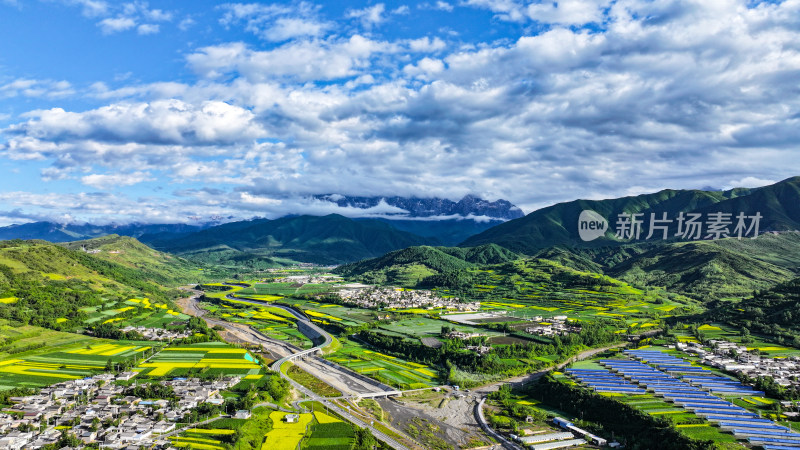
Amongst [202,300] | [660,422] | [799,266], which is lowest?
[202,300]

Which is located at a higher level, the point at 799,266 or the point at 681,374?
the point at 799,266

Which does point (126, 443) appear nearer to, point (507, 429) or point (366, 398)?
point (366, 398)

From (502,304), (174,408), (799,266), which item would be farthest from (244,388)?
(799,266)

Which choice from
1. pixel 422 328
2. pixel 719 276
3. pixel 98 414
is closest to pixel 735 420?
pixel 422 328

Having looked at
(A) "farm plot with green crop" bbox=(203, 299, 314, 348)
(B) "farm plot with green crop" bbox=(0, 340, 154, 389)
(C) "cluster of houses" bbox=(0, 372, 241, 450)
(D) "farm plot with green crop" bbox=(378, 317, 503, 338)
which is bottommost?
(A) "farm plot with green crop" bbox=(203, 299, 314, 348)

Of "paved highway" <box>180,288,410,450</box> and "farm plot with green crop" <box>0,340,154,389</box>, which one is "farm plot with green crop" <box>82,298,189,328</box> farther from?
"farm plot with green crop" <box>0,340,154,389</box>

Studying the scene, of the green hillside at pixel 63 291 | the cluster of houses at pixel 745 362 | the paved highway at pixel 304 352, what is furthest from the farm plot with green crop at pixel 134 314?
the cluster of houses at pixel 745 362

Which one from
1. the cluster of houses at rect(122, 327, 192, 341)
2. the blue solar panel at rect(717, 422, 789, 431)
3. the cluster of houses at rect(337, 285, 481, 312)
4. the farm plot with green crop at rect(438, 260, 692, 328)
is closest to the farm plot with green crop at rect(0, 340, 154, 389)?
the cluster of houses at rect(122, 327, 192, 341)

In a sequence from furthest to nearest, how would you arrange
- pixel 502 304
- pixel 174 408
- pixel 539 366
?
pixel 502 304, pixel 539 366, pixel 174 408
